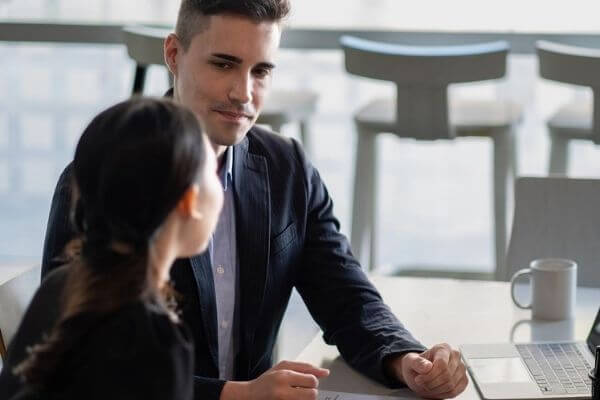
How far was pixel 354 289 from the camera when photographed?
6.56ft

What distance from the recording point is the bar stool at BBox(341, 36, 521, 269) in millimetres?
3518

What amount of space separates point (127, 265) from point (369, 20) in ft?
9.23

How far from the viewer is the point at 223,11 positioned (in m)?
1.93

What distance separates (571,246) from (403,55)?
4.05 ft

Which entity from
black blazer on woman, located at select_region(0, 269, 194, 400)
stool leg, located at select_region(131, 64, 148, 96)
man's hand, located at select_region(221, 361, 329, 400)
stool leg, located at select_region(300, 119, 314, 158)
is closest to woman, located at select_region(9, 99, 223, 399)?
black blazer on woman, located at select_region(0, 269, 194, 400)

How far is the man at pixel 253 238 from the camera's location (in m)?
1.85

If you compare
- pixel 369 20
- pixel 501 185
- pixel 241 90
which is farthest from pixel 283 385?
pixel 369 20

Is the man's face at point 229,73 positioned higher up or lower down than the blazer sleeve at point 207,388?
higher up

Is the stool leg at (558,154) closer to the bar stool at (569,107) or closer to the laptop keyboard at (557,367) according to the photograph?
the bar stool at (569,107)

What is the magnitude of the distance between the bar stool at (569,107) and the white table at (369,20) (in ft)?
0.47

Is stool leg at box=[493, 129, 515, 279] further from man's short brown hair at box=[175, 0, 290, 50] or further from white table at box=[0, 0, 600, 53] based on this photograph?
man's short brown hair at box=[175, 0, 290, 50]

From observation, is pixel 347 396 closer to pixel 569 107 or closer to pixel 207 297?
pixel 207 297

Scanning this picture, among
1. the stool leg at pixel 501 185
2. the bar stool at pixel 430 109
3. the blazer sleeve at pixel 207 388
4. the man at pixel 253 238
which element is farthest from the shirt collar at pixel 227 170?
the stool leg at pixel 501 185

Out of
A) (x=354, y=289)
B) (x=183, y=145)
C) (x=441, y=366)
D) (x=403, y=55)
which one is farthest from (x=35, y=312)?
(x=403, y=55)
